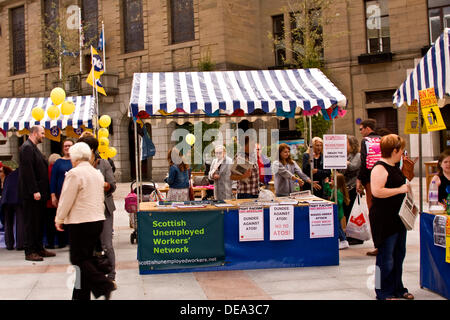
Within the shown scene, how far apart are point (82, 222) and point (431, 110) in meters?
4.17

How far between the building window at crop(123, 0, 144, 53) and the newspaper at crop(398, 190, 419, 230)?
23.6 meters

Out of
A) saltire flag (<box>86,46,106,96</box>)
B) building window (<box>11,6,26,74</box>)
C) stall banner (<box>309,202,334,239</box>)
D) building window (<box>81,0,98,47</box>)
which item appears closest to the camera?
stall banner (<box>309,202,334,239</box>)

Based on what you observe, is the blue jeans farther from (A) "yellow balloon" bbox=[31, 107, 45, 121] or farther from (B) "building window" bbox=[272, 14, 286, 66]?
(B) "building window" bbox=[272, 14, 286, 66]

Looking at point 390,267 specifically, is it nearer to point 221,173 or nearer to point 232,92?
point 232,92

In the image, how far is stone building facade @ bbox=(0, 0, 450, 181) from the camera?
22531mm

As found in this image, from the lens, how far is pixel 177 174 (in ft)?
29.9

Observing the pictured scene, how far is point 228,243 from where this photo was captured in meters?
6.95

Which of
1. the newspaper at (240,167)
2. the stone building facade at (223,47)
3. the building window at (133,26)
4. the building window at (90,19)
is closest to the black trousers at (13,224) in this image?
the newspaper at (240,167)

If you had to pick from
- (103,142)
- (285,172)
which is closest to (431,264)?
(285,172)

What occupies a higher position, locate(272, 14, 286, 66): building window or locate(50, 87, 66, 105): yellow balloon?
locate(272, 14, 286, 66): building window

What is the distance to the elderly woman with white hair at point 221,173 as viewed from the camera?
871cm

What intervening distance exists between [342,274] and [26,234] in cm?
521

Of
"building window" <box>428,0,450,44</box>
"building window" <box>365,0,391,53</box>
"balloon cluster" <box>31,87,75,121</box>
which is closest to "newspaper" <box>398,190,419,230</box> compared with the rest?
"balloon cluster" <box>31,87,75,121</box>

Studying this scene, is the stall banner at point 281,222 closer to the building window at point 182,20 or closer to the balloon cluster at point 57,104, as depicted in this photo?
the balloon cluster at point 57,104
